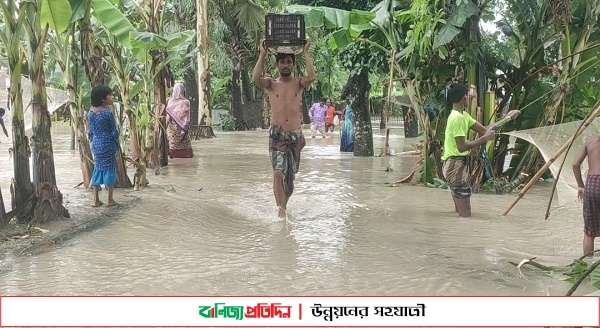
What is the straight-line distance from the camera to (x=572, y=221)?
5.93 metres

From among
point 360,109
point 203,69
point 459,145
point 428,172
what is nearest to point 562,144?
point 459,145

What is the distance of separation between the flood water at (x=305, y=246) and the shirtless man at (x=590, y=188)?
14.3 inches

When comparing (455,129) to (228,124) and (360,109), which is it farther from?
(228,124)

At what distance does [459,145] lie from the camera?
6391mm

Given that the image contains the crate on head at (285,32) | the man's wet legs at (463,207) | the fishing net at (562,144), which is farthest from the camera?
the man's wet legs at (463,207)

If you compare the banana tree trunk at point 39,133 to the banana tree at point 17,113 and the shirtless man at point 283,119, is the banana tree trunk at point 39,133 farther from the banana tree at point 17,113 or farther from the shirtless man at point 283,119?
the shirtless man at point 283,119

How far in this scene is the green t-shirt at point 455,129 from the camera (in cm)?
638

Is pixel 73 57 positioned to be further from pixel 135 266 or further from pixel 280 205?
pixel 135 266

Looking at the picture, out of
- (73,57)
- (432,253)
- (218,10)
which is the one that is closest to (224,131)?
(218,10)

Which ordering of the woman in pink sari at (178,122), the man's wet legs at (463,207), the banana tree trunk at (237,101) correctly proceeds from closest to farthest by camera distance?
1. the man's wet legs at (463,207)
2. the woman in pink sari at (178,122)
3. the banana tree trunk at (237,101)

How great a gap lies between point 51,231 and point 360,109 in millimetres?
9141

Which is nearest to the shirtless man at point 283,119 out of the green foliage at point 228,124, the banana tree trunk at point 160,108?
the banana tree trunk at point 160,108

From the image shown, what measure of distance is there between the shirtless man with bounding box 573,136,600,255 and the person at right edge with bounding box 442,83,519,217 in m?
1.78

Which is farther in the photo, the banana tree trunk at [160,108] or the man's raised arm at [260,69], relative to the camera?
the banana tree trunk at [160,108]
